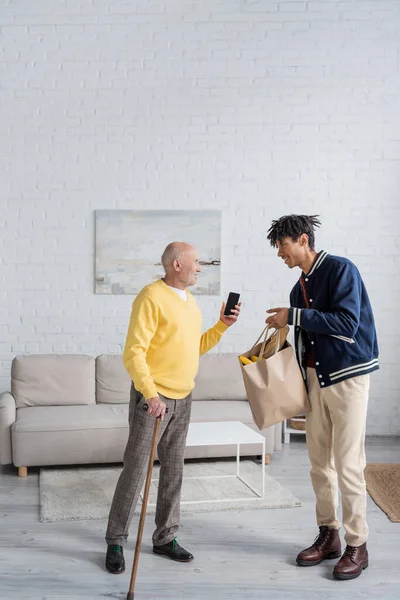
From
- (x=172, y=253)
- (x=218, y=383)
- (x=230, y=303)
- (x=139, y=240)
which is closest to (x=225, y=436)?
(x=218, y=383)

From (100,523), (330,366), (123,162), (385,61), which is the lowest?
(100,523)

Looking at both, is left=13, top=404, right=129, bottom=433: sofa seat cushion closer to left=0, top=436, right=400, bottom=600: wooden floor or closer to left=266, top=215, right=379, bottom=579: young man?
left=0, top=436, right=400, bottom=600: wooden floor

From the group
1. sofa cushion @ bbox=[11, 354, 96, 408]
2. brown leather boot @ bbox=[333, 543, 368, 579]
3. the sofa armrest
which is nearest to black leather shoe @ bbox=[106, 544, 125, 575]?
brown leather boot @ bbox=[333, 543, 368, 579]

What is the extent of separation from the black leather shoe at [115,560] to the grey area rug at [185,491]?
0.68 meters

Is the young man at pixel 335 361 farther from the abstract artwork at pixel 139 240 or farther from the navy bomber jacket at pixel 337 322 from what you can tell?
the abstract artwork at pixel 139 240

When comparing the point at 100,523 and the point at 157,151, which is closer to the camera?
the point at 100,523

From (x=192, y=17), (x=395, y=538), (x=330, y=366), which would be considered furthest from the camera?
(x=192, y=17)

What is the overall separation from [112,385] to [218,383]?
30.6 inches

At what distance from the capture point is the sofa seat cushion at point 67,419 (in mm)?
4453

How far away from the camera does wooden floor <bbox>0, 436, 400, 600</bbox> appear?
274 cm

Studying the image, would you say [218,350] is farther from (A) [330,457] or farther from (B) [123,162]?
(A) [330,457]

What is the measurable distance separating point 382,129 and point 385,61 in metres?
0.54

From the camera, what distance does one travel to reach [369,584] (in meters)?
2.83

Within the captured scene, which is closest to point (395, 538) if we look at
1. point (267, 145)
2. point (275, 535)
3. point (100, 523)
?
point (275, 535)
